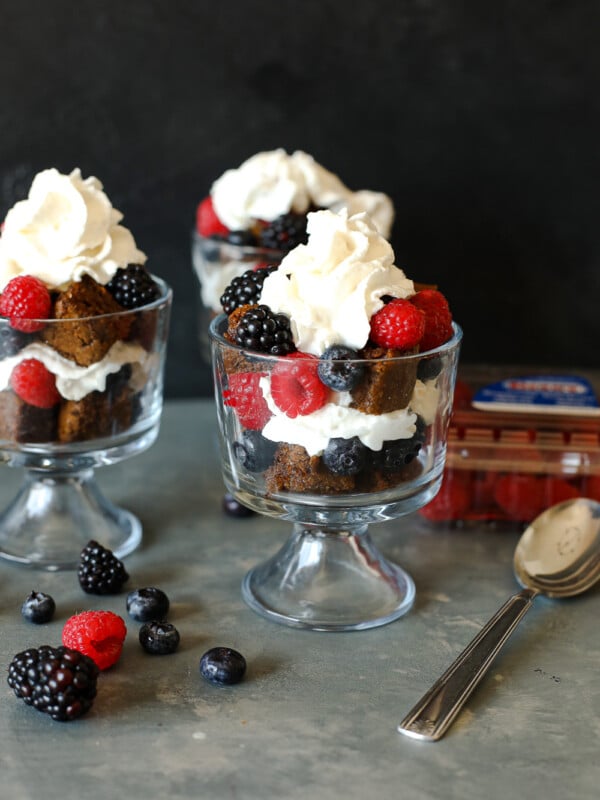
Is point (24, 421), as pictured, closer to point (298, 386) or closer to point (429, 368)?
point (298, 386)

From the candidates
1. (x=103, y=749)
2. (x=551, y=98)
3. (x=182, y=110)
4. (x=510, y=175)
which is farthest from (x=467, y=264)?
(x=103, y=749)

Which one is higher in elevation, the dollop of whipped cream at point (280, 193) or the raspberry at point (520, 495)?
the dollop of whipped cream at point (280, 193)

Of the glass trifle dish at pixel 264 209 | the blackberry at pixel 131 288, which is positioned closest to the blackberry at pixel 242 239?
the glass trifle dish at pixel 264 209

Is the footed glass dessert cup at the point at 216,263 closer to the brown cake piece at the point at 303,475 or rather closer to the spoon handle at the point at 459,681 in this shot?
the brown cake piece at the point at 303,475

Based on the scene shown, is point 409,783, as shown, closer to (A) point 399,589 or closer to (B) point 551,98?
(A) point 399,589

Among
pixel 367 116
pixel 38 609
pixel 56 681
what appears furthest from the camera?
pixel 367 116

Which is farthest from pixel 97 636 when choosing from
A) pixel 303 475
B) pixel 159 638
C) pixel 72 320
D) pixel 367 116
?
pixel 367 116
